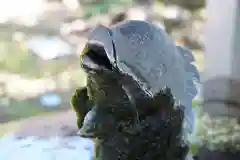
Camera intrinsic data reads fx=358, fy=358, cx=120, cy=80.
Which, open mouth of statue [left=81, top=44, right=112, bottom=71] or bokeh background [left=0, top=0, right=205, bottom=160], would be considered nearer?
open mouth of statue [left=81, top=44, right=112, bottom=71]

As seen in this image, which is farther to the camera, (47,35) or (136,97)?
(47,35)

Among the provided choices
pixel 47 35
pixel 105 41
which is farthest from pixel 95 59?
pixel 47 35

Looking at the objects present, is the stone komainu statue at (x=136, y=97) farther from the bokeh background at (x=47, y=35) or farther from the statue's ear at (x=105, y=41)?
the bokeh background at (x=47, y=35)

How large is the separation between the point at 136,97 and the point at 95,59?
54 mm

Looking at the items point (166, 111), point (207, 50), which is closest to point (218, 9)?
point (207, 50)

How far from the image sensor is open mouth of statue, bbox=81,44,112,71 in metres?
0.28

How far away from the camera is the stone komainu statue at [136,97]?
301 mm

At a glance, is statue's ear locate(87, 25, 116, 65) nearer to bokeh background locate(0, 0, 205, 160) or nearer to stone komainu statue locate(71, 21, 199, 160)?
stone komainu statue locate(71, 21, 199, 160)

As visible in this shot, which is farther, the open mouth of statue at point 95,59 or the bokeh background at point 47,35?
the bokeh background at point 47,35

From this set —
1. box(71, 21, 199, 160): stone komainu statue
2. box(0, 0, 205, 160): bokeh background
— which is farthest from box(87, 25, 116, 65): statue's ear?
box(0, 0, 205, 160): bokeh background

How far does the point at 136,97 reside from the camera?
1.03ft

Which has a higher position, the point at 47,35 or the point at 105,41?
the point at 105,41

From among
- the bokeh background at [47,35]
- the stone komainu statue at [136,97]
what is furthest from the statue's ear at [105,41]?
the bokeh background at [47,35]

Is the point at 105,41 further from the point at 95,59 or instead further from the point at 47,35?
the point at 47,35
